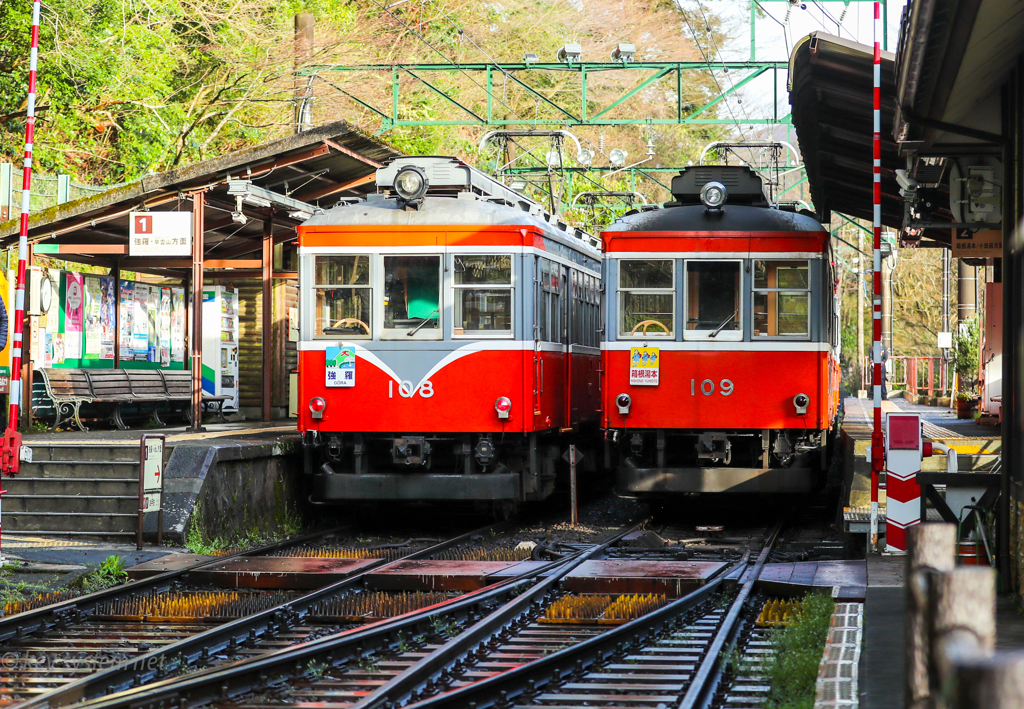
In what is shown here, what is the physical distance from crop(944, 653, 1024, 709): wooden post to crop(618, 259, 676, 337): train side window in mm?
10566

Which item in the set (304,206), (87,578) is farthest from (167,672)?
(304,206)

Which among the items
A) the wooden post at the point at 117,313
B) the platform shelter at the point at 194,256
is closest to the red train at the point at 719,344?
the platform shelter at the point at 194,256

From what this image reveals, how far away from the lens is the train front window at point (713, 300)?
41.0 feet

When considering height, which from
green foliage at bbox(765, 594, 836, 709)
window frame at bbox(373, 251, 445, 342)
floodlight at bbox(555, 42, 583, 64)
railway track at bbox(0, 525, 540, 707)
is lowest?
railway track at bbox(0, 525, 540, 707)

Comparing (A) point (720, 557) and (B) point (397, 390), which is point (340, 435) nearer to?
(B) point (397, 390)

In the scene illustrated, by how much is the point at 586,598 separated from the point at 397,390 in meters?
3.94

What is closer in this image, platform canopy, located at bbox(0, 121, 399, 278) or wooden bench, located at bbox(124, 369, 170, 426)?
platform canopy, located at bbox(0, 121, 399, 278)

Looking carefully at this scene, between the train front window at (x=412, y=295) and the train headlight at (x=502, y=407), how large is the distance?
856 millimetres

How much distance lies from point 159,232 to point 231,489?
362cm

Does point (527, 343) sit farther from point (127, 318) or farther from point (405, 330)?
point (127, 318)

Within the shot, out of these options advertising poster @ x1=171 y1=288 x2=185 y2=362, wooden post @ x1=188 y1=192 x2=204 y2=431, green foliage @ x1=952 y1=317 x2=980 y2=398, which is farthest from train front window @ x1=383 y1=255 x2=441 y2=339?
green foliage @ x1=952 y1=317 x2=980 y2=398

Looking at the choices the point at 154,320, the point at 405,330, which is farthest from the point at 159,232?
the point at 154,320

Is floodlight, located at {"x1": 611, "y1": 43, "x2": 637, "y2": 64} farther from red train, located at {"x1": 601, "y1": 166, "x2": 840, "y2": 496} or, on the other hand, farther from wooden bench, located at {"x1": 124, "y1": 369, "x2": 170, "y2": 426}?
wooden bench, located at {"x1": 124, "y1": 369, "x2": 170, "y2": 426}

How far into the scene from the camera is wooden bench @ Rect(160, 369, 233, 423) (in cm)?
1917
